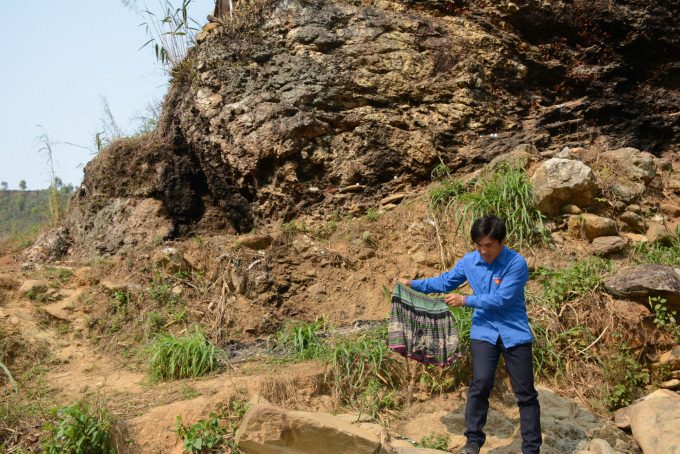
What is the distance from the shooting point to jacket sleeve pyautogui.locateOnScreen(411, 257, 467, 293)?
313 cm

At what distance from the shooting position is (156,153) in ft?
22.2

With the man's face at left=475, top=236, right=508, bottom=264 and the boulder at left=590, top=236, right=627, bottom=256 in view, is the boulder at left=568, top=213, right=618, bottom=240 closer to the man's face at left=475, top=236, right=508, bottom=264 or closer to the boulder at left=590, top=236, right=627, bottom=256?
the boulder at left=590, top=236, right=627, bottom=256

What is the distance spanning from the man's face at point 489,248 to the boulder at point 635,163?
143 inches

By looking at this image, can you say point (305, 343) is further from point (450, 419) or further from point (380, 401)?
point (450, 419)

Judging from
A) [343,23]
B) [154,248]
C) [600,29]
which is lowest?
[154,248]

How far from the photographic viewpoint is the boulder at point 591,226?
4.82 m

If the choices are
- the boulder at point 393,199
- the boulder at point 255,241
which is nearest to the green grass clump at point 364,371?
the boulder at point 255,241

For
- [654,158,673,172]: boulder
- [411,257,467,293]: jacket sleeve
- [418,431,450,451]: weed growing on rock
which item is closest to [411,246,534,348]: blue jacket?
[411,257,467,293]: jacket sleeve

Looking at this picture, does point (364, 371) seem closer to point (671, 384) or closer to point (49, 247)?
point (671, 384)

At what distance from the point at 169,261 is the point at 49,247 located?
3168mm

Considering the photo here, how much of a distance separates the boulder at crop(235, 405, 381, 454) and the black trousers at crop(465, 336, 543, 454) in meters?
0.65

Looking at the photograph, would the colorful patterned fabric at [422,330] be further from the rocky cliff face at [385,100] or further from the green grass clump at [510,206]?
the rocky cliff face at [385,100]

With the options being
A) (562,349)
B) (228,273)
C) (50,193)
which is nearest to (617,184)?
(562,349)

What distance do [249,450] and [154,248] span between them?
11.9 ft
